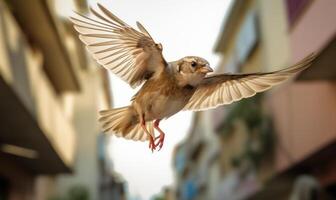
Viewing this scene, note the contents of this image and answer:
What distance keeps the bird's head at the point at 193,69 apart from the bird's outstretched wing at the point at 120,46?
67 millimetres

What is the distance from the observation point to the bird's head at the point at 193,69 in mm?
946

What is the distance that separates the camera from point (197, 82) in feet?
3.15

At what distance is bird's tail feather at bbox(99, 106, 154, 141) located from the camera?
3.58 feet

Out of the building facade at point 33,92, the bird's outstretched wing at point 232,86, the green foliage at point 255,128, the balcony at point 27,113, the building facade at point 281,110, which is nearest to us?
the bird's outstretched wing at point 232,86

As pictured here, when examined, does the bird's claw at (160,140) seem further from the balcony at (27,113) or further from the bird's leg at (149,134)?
the balcony at (27,113)

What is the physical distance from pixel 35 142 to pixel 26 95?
6.81ft

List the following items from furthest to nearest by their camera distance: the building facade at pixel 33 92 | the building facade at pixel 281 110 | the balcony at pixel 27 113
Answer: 1. the building facade at pixel 281 110
2. the building facade at pixel 33 92
3. the balcony at pixel 27 113

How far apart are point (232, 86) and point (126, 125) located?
0.28 metres

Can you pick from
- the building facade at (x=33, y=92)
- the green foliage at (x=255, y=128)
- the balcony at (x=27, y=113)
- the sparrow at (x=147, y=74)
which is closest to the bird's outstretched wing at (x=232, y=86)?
the sparrow at (x=147, y=74)

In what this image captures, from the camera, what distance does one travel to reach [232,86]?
1.32 metres

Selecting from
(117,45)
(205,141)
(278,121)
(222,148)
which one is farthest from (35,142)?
(205,141)

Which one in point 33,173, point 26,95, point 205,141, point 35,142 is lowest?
point 205,141

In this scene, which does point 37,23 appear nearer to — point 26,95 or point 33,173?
point 26,95

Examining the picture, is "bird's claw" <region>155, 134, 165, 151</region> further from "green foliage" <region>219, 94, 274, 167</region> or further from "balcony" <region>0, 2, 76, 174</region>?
"green foliage" <region>219, 94, 274, 167</region>
